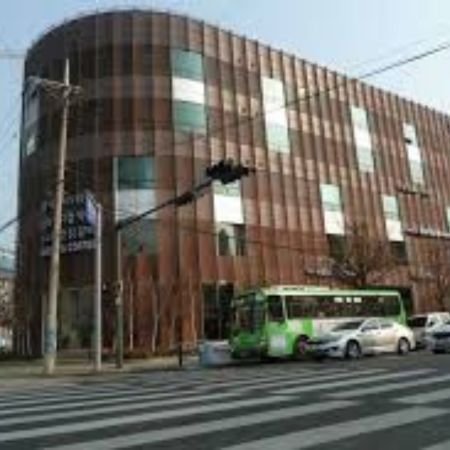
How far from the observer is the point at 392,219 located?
6450 cm

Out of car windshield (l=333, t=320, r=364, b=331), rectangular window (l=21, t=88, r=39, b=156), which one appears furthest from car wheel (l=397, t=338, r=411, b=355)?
rectangular window (l=21, t=88, r=39, b=156)

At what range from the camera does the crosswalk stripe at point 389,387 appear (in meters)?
15.3

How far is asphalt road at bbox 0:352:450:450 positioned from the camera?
10.1 m

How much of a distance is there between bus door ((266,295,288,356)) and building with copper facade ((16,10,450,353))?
41.9 feet

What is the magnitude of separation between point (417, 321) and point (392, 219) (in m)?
23.7

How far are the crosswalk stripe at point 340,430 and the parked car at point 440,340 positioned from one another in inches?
721

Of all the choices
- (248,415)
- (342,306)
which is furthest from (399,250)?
(248,415)

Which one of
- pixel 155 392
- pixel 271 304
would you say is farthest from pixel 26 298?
pixel 155 392

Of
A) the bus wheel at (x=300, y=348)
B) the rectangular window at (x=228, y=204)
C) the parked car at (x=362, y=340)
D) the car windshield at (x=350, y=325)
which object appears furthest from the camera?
the rectangular window at (x=228, y=204)

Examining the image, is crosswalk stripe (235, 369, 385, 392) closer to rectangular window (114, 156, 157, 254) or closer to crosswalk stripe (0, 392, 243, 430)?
crosswalk stripe (0, 392, 243, 430)

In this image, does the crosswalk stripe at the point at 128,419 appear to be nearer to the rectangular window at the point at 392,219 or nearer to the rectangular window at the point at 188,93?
the rectangular window at the point at 188,93

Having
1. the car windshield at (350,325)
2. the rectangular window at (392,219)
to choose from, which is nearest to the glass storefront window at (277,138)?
the rectangular window at (392,219)

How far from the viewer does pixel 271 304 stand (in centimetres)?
3441

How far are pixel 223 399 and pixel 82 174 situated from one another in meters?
35.5
